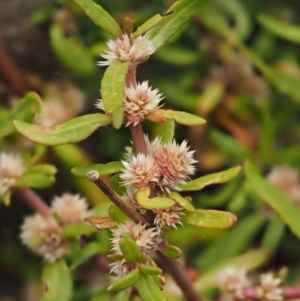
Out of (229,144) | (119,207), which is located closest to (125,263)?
(119,207)

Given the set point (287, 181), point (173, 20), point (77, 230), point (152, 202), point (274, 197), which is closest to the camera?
point (152, 202)

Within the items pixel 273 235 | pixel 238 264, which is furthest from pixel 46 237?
pixel 273 235

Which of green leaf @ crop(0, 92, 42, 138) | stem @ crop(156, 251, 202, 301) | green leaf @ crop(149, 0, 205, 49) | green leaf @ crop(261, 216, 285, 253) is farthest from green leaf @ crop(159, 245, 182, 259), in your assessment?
green leaf @ crop(261, 216, 285, 253)

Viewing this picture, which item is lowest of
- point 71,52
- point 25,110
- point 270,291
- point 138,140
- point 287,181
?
point 270,291

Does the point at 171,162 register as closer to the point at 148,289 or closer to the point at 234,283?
the point at 148,289

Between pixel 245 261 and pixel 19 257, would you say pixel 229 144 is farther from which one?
pixel 19 257

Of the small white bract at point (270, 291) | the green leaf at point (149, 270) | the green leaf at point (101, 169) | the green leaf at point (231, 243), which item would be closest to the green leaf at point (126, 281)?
the green leaf at point (149, 270)

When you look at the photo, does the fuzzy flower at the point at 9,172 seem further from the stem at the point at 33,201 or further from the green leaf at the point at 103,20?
the green leaf at the point at 103,20
